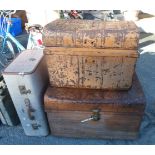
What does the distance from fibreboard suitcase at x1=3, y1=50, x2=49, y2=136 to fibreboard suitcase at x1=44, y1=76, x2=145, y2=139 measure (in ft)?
0.31

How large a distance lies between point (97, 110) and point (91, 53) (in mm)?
440

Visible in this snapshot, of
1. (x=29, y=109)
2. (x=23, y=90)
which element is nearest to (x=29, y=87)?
(x=23, y=90)

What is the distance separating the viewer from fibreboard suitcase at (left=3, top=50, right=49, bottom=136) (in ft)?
4.93

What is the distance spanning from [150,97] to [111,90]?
94 cm

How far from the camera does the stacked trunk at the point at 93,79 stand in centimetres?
136

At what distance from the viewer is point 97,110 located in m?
1.54

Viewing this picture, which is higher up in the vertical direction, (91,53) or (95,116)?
(91,53)

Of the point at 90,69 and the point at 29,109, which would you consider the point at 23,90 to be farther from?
the point at 90,69

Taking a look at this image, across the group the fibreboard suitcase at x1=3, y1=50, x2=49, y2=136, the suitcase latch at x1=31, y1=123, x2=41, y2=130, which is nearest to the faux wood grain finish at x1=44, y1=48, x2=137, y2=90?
the fibreboard suitcase at x1=3, y1=50, x2=49, y2=136

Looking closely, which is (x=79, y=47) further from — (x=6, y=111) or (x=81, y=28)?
(x=6, y=111)

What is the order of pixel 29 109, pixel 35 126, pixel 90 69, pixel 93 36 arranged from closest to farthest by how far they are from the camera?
1. pixel 93 36
2. pixel 90 69
3. pixel 29 109
4. pixel 35 126

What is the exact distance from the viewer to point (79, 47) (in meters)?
1.40

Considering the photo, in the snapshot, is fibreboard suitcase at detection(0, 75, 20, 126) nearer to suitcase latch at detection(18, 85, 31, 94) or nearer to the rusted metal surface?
suitcase latch at detection(18, 85, 31, 94)
